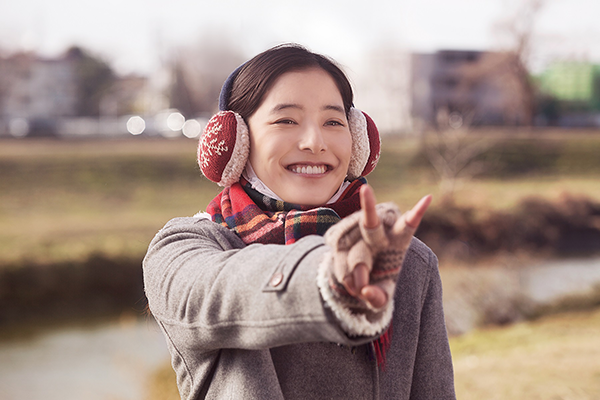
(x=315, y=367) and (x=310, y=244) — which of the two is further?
(x=315, y=367)

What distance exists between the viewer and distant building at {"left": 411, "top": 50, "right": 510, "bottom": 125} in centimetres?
2962

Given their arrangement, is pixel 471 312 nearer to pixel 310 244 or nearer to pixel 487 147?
pixel 310 244

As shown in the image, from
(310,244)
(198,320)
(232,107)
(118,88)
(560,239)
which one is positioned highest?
(232,107)

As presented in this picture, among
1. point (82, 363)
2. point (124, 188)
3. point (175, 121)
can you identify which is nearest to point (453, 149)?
point (124, 188)

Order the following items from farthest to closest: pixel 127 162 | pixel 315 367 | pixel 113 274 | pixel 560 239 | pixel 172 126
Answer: pixel 172 126 → pixel 127 162 → pixel 560 239 → pixel 113 274 → pixel 315 367

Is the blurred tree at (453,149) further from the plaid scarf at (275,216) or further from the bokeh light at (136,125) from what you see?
the plaid scarf at (275,216)

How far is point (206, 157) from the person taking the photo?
1.61m

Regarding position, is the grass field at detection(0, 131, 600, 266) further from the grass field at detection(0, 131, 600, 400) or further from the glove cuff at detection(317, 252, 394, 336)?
the glove cuff at detection(317, 252, 394, 336)

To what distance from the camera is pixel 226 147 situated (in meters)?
1.56

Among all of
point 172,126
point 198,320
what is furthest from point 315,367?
point 172,126

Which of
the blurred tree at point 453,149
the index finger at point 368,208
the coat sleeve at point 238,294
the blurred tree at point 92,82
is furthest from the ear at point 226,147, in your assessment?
the blurred tree at point 92,82

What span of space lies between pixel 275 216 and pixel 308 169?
0.52ft

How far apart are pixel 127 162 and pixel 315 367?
61.0 feet

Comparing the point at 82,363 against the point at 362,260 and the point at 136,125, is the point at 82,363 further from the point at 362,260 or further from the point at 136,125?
the point at 136,125
